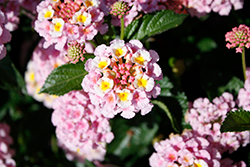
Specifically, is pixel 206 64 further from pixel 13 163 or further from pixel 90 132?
pixel 13 163

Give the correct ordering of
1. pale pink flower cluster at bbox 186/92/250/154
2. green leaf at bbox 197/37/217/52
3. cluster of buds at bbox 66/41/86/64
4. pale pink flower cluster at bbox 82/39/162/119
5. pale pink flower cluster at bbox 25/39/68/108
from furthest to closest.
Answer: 1. green leaf at bbox 197/37/217/52
2. pale pink flower cluster at bbox 25/39/68/108
3. pale pink flower cluster at bbox 186/92/250/154
4. cluster of buds at bbox 66/41/86/64
5. pale pink flower cluster at bbox 82/39/162/119

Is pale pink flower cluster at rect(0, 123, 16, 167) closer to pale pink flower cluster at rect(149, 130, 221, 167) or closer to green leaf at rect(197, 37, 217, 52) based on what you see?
pale pink flower cluster at rect(149, 130, 221, 167)

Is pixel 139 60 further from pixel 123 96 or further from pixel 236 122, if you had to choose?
pixel 236 122

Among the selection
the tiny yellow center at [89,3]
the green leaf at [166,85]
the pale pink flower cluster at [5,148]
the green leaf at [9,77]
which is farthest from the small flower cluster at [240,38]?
the pale pink flower cluster at [5,148]

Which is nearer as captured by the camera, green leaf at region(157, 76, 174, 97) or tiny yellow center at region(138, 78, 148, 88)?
tiny yellow center at region(138, 78, 148, 88)

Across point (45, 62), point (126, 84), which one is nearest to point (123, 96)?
point (126, 84)

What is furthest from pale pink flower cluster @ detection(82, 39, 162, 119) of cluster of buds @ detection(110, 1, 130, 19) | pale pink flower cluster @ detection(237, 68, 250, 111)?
pale pink flower cluster @ detection(237, 68, 250, 111)
